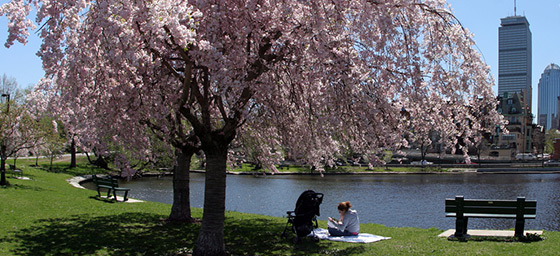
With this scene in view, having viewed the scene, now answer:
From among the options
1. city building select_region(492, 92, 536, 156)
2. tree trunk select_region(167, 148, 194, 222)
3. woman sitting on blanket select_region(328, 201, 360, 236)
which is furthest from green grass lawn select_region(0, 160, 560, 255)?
city building select_region(492, 92, 536, 156)

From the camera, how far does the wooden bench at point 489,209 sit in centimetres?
1118

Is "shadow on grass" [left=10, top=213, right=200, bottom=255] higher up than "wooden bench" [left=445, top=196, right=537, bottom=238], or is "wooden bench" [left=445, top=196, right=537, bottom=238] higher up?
"wooden bench" [left=445, top=196, right=537, bottom=238]

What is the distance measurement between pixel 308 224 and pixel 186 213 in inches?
182

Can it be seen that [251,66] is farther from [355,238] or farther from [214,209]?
[355,238]

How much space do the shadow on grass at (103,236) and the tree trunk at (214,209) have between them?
0.85m

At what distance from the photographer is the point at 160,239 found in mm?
11031

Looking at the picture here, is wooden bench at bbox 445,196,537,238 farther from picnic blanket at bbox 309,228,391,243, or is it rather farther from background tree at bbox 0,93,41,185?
background tree at bbox 0,93,41,185

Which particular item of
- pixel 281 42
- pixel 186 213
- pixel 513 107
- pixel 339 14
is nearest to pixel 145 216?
pixel 186 213

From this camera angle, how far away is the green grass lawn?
9516 mm

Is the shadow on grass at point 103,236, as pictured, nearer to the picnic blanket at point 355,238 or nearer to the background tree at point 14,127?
the picnic blanket at point 355,238

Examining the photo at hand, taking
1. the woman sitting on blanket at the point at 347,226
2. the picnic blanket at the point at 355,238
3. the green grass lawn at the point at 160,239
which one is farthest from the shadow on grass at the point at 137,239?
the woman sitting on blanket at the point at 347,226

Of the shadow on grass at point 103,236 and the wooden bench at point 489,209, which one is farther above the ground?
the wooden bench at point 489,209

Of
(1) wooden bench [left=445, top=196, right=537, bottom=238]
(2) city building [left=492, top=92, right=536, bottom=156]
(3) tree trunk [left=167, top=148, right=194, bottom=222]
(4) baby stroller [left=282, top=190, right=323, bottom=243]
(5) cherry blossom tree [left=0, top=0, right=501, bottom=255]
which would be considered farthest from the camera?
(2) city building [left=492, top=92, right=536, bottom=156]

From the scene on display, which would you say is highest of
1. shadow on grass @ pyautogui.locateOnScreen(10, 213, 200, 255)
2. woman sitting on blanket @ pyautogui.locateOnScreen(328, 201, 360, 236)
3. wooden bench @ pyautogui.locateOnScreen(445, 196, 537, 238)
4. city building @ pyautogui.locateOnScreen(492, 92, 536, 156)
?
city building @ pyautogui.locateOnScreen(492, 92, 536, 156)
